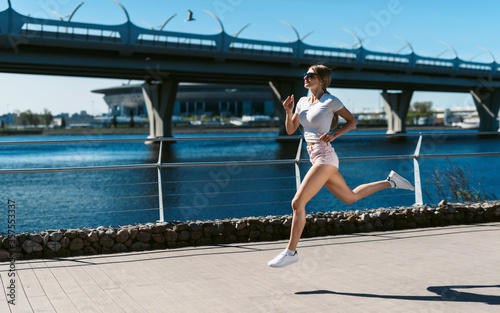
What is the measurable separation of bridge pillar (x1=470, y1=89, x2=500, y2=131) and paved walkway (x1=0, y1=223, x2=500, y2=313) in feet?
305

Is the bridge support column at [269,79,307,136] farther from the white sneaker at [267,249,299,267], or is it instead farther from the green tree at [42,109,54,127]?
the green tree at [42,109,54,127]

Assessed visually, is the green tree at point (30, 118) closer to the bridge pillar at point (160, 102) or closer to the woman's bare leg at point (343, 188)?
the bridge pillar at point (160, 102)

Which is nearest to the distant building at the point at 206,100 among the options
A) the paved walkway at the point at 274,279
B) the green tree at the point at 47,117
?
the green tree at the point at 47,117

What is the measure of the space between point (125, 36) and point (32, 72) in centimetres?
1146

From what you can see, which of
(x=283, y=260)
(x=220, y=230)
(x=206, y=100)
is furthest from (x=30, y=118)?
(x=283, y=260)

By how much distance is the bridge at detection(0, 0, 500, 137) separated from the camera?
163 feet

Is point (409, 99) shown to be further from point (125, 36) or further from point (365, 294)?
point (365, 294)

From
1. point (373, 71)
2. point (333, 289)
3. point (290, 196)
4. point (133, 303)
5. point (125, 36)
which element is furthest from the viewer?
point (373, 71)

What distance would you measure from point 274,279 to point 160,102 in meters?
64.1

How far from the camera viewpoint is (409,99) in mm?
87750

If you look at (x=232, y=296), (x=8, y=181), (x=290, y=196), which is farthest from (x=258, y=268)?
(x=8, y=181)

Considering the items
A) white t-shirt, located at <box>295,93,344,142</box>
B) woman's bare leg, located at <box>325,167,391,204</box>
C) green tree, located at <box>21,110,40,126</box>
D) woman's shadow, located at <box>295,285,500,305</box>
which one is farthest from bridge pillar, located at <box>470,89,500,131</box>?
green tree, located at <box>21,110,40,126</box>

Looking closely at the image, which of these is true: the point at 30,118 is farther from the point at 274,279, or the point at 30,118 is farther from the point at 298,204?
the point at 298,204

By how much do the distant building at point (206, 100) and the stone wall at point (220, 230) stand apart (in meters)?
139
